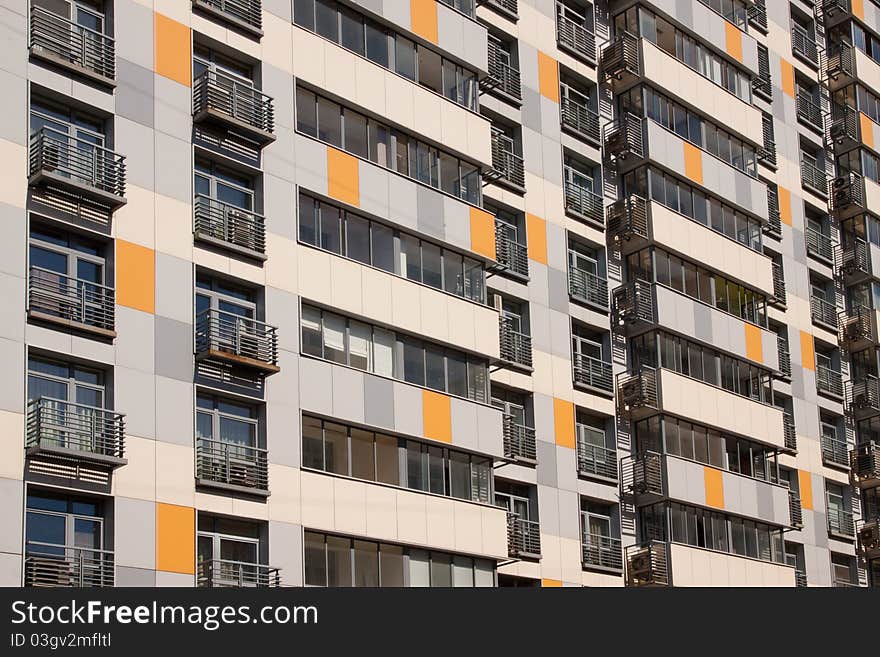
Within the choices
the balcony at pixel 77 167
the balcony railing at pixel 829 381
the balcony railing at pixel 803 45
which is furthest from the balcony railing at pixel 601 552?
the balcony railing at pixel 803 45

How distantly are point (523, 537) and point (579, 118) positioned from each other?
14898 millimetres

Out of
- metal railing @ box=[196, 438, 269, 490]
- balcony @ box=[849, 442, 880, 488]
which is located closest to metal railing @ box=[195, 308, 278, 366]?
metal railing @ box=[196, 438, 269, 490]

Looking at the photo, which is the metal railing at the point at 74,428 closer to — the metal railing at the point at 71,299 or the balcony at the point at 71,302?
the balcony at the point at 71,302

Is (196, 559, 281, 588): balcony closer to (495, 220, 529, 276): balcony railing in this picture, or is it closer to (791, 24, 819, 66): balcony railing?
(495, 220, 529, 276): balcony railing

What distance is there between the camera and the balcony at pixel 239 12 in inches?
1521

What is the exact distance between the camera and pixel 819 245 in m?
62.2

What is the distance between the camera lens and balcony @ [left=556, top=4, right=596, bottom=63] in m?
51.1

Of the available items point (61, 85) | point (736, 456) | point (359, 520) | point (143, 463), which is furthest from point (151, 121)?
point (736, 456)

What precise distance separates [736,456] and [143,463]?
78.4 feet

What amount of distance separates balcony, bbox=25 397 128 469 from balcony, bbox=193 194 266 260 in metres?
5.38

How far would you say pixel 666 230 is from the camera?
50625 mm

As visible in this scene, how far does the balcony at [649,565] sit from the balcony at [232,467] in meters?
15.2

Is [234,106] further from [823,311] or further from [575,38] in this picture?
[823,311]

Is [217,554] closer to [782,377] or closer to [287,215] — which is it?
[287,215]
